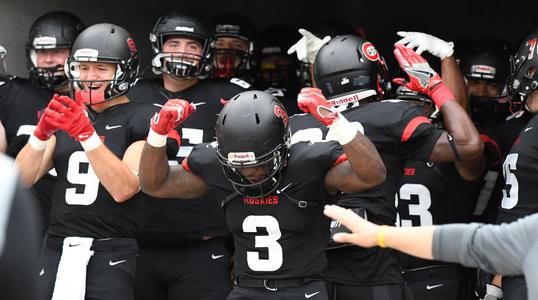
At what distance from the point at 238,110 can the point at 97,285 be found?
1.10 metres

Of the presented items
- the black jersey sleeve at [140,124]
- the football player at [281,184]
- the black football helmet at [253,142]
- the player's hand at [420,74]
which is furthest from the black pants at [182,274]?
the player's hand at [420,74]

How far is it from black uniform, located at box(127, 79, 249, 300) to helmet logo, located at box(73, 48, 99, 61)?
61 centimetres

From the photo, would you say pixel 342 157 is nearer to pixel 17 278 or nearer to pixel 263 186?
pixel 263 186

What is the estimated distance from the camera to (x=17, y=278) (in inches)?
96.0

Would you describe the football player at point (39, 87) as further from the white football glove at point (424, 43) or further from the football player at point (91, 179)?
the white football glove at point (424, 43)

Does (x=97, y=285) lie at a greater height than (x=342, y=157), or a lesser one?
lesser

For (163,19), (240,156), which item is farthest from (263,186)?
(163,19)

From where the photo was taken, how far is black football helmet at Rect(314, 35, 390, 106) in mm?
5273

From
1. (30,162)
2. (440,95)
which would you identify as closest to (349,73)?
(440,95)

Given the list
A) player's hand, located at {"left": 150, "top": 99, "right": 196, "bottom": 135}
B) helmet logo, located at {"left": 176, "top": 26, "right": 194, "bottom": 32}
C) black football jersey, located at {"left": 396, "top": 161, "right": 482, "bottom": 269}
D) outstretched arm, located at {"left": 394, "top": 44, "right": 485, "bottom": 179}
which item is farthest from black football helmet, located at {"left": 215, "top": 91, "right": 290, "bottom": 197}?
helmet logo, located at {"left": 176, "top": 26, "right": 194, "bottom": 32}

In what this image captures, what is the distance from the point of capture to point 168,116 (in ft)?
16.1

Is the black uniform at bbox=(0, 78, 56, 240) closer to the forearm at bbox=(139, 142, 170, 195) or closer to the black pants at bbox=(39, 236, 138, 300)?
the black pants at bbox=(39, 236, 138, 300)

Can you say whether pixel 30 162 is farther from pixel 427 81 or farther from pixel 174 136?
pixel 427 81

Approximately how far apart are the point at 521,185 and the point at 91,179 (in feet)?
6.64
